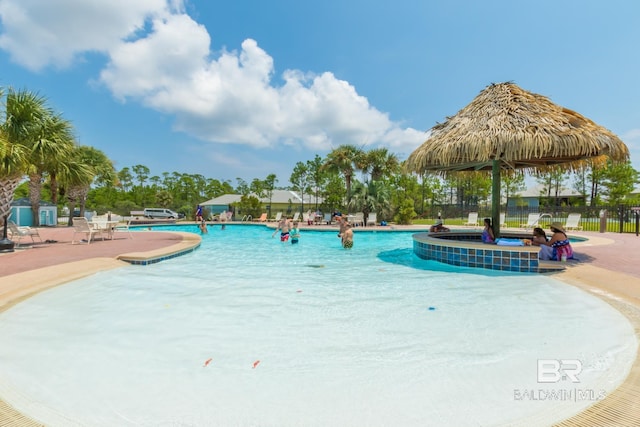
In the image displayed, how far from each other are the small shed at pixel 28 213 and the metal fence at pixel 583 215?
2712cm

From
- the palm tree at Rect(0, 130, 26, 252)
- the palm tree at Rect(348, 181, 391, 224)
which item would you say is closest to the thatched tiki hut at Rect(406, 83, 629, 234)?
the palm tree at Rect(0, 130, 26, 252)

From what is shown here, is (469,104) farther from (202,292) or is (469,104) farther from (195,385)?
(195,385)

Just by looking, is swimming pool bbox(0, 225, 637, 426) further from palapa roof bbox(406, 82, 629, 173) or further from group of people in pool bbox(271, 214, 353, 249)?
group of people in pool bbox(271, 214, 353, 249)

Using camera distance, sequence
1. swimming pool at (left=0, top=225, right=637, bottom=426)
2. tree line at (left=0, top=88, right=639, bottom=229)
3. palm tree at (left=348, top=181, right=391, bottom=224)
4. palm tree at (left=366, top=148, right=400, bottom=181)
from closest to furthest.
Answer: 1. swimming pool at (left=0, top=225, right=637, bottom=426)
2. tree line at (left=0, top=88, right=639, bottom=229)
3. palm tree at (left=348, top=181, right=391, bottom=224)
4. palm tree at (left=366, top=148, right=400, bottom=181)

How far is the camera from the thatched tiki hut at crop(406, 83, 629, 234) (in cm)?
776

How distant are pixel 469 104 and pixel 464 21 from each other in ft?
14.1

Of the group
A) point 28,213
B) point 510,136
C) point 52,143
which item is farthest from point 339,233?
point 28,213

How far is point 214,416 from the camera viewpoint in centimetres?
251

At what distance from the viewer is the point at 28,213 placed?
75.4ft

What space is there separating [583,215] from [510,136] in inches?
765

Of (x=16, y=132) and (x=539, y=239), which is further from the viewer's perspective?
(x=16, y=132)

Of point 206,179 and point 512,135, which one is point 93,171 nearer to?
point 512,135

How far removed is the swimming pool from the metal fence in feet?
31.6

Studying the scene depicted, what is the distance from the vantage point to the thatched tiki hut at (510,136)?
7.76 metres
